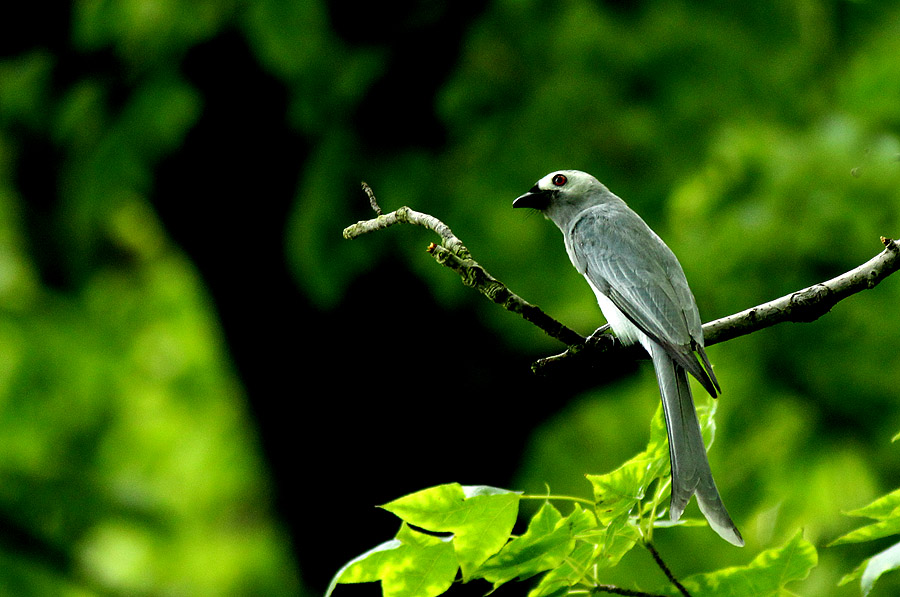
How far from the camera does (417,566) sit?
1979mm

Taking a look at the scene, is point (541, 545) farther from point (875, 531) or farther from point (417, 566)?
point (875, 531)

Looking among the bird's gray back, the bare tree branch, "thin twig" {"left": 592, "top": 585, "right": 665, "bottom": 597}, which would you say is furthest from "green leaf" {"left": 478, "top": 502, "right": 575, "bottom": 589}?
the bird's gray back

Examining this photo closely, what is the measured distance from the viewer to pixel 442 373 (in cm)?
620

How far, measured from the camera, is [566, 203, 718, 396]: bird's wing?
305 centimetres

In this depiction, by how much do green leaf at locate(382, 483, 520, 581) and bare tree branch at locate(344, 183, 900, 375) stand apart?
24.7 inches

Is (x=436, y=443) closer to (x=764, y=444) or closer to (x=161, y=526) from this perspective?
(x=764, y=444)

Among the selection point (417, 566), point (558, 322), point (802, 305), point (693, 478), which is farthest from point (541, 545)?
point (802, 305)

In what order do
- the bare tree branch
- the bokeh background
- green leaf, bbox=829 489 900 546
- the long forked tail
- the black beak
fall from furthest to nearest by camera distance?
the bokeh background < the black beak < the bare tree branch < the long forked tail < green leaf, bbox=829 489 900 546

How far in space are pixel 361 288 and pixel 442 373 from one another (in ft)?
2.79

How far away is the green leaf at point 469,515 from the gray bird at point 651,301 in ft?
1.47

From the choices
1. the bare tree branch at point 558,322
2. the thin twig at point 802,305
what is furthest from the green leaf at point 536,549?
the thin twig at point 802,305

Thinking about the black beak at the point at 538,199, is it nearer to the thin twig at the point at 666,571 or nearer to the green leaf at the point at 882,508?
the thin twig at the point at 666,571

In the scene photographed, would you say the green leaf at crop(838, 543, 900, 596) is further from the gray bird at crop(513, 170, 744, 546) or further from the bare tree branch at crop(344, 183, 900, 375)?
the bare tree branch at crop(344, 183, 900, 375)

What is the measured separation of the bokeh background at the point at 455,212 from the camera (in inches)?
213
